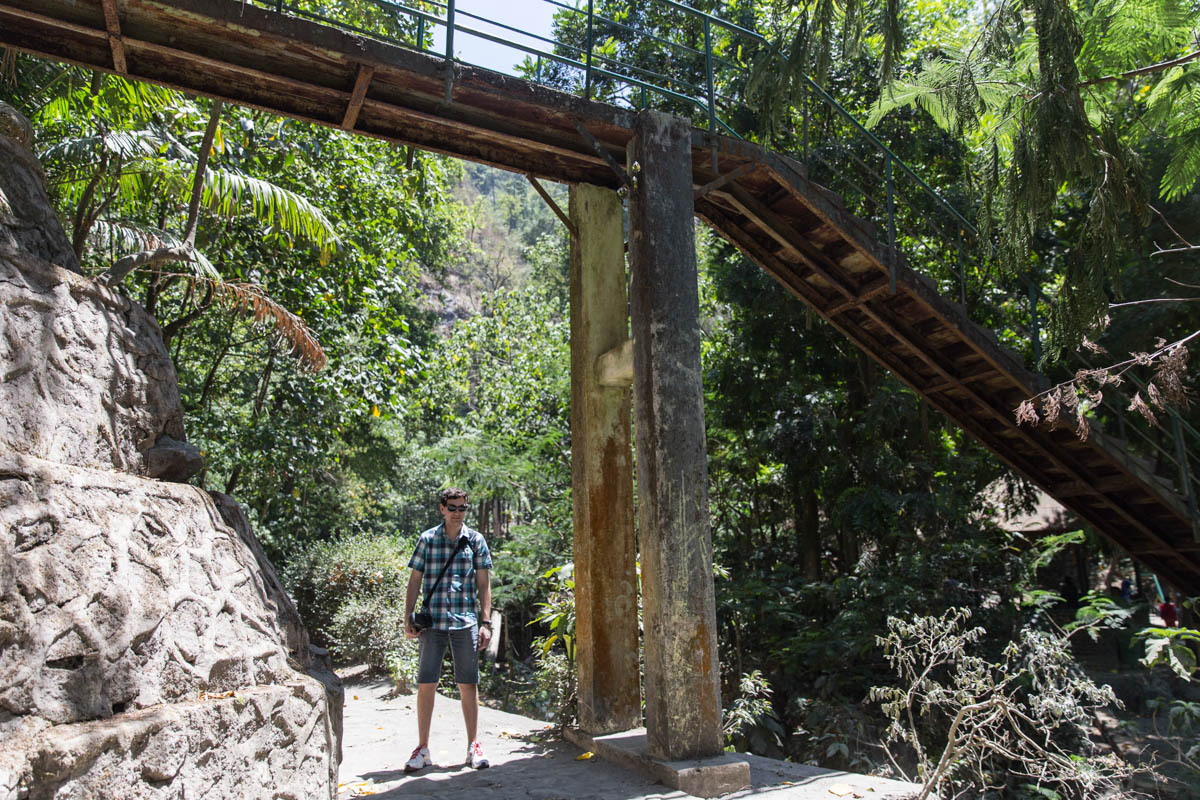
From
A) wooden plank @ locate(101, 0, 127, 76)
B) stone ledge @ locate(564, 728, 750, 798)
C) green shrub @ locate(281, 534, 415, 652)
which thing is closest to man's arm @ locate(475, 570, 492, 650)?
stone ledge @ locate(564, 728, 750, 798)

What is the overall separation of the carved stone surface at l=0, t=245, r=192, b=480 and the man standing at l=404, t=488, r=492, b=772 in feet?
5.48

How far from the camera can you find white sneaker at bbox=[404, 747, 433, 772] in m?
5.52

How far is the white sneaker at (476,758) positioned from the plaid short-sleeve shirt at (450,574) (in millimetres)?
842

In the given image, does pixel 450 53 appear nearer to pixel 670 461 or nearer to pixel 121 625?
pixel 670 461

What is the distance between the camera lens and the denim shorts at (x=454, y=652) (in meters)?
5.58

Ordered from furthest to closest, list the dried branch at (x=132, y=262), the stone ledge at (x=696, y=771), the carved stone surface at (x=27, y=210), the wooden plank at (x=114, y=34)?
the dried branch at (x=132, y=262) < the wooden plank at (x=114, y=34) < the stone ledge at (x=696, y=771) < the carved stone surface at (x=27, y=210)

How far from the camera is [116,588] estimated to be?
149 inches

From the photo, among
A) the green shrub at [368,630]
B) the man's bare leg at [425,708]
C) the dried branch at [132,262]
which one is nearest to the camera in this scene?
the dried branch at [132,262]

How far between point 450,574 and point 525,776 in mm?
1366

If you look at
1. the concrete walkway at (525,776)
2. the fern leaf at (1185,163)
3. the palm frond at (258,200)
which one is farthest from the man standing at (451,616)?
the palm frond at (258,200)

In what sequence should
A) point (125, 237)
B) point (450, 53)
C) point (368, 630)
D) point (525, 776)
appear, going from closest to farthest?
point (525, 776) → point (450, 53) → point (125, 237) → point (368, 630)

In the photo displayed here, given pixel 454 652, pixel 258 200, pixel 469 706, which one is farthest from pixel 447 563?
pixel 258 200

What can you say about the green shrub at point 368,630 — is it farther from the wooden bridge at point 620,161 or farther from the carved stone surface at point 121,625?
the carved stone surface at point 121,625

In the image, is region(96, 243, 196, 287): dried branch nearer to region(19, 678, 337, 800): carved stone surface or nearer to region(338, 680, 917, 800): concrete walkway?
region(19, 678, 337, 800): carved stone surface
